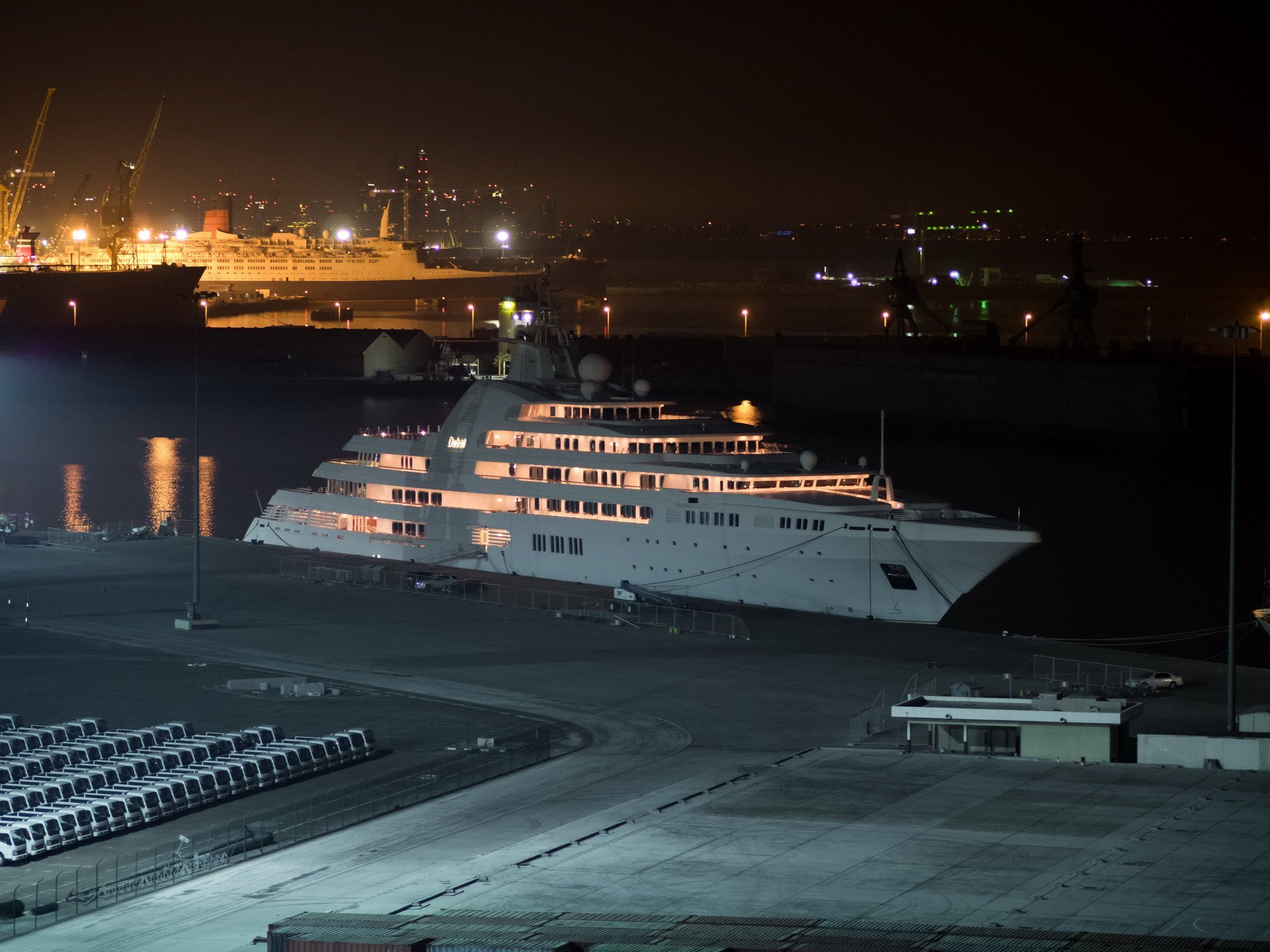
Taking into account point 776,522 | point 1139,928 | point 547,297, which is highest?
point 547,297

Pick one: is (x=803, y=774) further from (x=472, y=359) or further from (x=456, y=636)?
(x=472, y=359)

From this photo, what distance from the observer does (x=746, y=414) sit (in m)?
104

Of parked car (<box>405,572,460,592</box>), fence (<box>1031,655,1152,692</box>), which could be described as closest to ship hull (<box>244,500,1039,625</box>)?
parked car (<box>405,572,460,592</box>)

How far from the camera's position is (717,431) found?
141 ft

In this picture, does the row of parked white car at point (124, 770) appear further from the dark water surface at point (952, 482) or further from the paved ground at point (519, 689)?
the dark water surface at point (952, 482)

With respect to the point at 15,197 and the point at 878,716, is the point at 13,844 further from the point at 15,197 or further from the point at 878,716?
the point at 15,197

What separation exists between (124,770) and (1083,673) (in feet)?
53.7

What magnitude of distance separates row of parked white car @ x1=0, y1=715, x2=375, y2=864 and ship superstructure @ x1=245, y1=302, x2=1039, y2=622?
15261mm

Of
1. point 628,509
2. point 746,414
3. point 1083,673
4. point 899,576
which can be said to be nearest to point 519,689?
point 1083,673

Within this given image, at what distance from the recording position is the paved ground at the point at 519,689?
1864cm

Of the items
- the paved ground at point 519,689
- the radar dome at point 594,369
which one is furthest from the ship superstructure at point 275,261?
the paved ground at point 519,689

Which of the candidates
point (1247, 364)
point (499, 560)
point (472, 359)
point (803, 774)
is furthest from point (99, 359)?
point (803, 774)

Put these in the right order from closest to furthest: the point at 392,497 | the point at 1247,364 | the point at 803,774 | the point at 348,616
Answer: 1. the point at 803,774
2. the point at 348,616
3. the point at 392,497
4. the point at 1247,364

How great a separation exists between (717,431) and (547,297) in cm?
789
